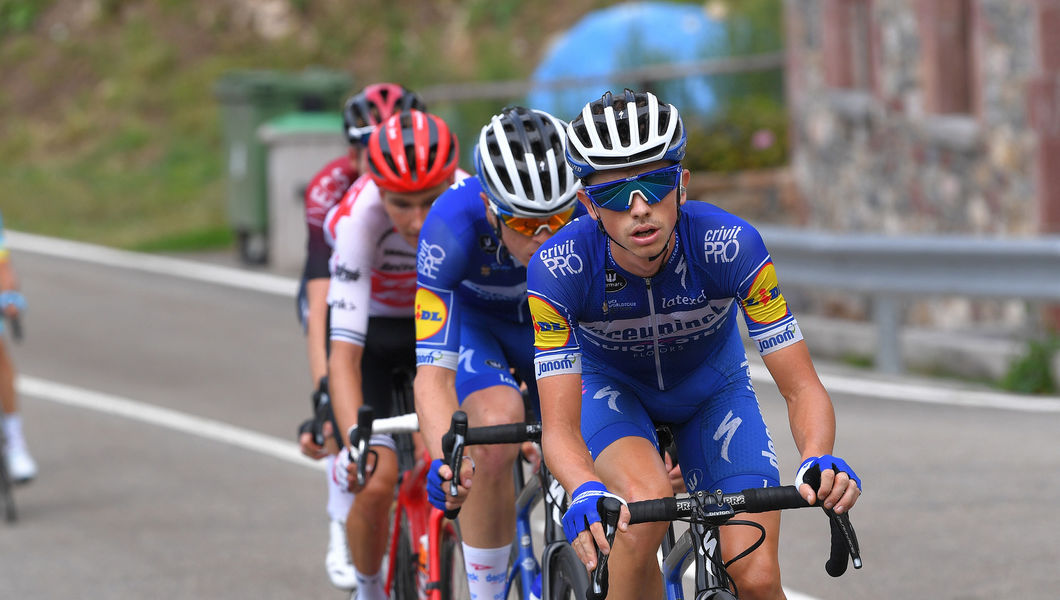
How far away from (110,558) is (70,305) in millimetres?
8242

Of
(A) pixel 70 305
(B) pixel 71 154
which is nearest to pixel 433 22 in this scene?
(B) pixel 71 154

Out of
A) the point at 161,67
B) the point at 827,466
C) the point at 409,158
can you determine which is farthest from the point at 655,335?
the point at 161,67

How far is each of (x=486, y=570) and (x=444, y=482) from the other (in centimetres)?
75

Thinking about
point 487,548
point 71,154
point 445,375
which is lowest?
point 71,154

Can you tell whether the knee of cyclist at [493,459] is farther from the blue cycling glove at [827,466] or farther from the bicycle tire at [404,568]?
the blue cycling glove at [827,466]

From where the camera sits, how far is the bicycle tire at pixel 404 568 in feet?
20.0

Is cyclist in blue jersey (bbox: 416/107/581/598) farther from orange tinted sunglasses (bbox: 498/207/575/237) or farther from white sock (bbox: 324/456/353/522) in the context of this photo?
white sock (bbox: 324/456/353/522)

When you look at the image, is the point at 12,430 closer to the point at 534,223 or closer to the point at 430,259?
the point at 430,259

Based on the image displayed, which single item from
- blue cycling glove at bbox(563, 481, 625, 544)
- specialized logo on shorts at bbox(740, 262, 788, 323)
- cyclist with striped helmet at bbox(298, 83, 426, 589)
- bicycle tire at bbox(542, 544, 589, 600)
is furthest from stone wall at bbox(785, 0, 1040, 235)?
blue cycling glove at bbox(563, 481, 625, 544)

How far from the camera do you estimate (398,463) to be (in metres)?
5.99

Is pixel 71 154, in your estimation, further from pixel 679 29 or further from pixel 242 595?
pixel 242 595

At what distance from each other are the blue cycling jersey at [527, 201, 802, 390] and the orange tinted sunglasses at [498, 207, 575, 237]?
45 centimetres

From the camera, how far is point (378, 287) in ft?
20.6

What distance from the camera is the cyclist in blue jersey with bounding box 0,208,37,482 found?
9.65 metres
